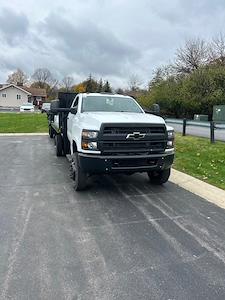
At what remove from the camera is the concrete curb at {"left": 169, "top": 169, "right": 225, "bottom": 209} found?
22.3ft

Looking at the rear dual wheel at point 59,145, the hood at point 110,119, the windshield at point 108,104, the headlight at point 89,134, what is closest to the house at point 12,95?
the rear dual wheel at point 59,145

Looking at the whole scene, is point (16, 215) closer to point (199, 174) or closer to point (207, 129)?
point (199, 174)

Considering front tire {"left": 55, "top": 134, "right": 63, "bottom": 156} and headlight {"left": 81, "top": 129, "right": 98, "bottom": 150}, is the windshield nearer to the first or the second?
headlight {"left": 81, "top": 129, "right": 98, "bottom": 150}

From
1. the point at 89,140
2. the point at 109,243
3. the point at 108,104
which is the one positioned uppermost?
the point at 108,104

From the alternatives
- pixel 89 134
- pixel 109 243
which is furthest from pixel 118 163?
pixel 109 243

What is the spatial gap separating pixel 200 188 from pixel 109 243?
3557mm

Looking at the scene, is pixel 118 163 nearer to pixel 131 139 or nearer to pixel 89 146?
pixel 131 139

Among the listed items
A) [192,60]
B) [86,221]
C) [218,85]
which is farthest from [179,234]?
[192,60]

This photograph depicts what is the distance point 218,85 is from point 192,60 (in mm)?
16093

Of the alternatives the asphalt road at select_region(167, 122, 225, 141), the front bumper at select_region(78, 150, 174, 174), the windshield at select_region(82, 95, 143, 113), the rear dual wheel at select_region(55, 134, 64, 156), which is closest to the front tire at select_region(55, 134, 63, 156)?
the rear dual wheel at select_region(55, 134, 64, 156)

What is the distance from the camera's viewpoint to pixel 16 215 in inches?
224

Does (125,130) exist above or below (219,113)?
below

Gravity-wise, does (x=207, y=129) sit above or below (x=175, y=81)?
below

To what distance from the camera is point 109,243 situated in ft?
15.1
